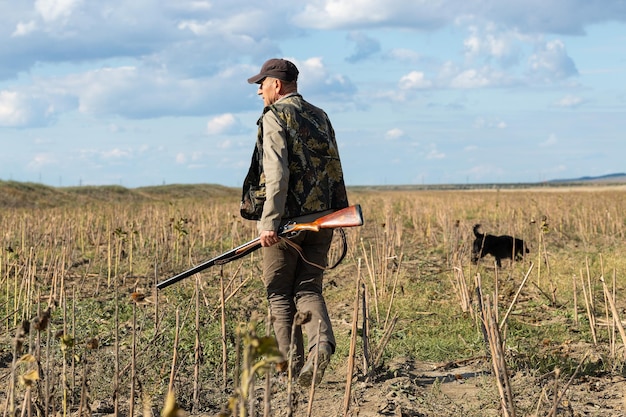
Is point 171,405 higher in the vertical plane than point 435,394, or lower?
higher

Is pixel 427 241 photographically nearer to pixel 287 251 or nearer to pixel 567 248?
pixel 567 248

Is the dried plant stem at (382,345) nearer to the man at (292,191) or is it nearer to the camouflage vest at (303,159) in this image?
the man at (292,191)

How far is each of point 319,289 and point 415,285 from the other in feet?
12.2

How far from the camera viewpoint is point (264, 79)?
4711 mm

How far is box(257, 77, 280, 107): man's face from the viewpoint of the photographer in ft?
15.3

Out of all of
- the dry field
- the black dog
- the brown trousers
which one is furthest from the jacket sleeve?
the black dog

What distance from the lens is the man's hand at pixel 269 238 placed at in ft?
14.4

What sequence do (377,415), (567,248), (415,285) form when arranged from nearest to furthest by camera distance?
(377,415), (415,285), (567,248)

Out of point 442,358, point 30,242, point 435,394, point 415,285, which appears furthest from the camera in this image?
A: point 30,242

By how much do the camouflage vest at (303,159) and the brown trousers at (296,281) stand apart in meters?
0.20

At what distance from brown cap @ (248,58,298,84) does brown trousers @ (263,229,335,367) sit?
37.4 inches

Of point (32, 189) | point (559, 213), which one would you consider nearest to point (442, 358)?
point (559, 213)

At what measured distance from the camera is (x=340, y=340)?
6027 millimetres

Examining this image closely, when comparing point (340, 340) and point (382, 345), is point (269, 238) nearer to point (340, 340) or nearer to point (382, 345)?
point (382, 345)
